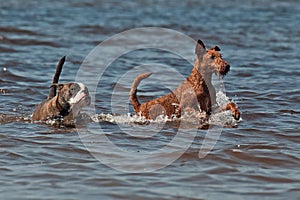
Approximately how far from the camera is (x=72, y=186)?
245 inches

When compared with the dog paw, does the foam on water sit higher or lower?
lower

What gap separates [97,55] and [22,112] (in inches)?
242

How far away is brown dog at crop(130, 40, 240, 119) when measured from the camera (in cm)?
915

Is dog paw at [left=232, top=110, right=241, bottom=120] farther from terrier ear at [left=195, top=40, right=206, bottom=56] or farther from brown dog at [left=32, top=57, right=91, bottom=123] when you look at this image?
brown dog at [left=32, top=57, right=91, bottom=123]

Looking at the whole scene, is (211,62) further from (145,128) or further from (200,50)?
(145,128)

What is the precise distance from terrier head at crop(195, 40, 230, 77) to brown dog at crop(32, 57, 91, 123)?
174cm

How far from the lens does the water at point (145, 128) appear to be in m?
6.30

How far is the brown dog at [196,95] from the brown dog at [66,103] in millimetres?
906

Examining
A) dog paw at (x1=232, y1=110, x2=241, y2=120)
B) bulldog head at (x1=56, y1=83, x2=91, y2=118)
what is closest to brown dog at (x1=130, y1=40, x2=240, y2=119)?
dog paw at (x1=232, y1=110, x2=241, y2=120)

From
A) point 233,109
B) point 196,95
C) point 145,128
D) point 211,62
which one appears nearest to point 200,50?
point 211,62

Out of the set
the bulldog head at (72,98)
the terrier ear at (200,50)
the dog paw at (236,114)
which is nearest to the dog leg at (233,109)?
the dog paw at (236,114)

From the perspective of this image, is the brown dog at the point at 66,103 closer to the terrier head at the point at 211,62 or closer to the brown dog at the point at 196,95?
the brown dog at the point at 196,95

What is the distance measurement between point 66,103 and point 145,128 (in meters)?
1.10

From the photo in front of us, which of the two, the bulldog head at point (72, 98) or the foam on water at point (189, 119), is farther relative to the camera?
the foam on water at point (189, 119)
